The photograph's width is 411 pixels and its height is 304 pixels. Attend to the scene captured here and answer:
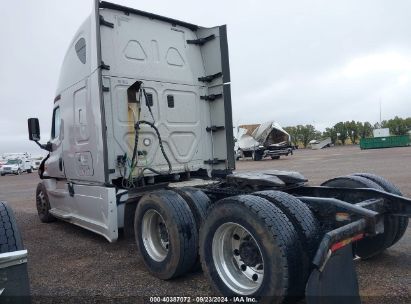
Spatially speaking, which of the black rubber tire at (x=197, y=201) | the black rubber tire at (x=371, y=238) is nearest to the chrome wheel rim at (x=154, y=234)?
the black rubber tire at (x=197, y=201)

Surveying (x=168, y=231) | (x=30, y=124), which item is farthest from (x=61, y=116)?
(x=168, y=231)

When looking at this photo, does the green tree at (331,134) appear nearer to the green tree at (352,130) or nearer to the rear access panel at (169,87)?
the green tree at (352,130)

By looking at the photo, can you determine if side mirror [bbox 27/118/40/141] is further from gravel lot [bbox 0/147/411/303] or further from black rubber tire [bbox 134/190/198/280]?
black rubber tire [bbox 134/190/198/280]

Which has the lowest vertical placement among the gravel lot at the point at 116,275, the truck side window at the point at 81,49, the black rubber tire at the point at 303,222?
the gravel lot at the point at 116,275

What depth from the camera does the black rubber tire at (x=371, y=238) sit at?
3969mm

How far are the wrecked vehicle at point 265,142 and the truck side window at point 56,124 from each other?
25.1m

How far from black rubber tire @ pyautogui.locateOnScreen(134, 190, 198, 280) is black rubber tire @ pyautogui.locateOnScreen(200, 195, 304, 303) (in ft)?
2.17

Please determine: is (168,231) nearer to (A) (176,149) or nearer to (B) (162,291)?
(B) (162,291)

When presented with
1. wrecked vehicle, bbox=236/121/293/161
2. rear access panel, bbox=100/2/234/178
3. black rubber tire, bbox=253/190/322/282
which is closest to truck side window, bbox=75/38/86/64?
rear access panel, bbox=100/2/234/178

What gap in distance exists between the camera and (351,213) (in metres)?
3.03

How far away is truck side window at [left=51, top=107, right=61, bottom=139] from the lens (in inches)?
272

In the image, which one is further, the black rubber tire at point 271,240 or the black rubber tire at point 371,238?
the black rubber tire at point 371,238

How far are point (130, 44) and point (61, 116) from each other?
198 centimetres

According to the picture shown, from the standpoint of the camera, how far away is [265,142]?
31344mm
